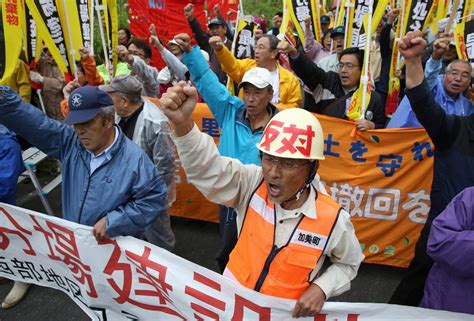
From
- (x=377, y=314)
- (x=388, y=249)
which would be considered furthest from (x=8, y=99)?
(x=388, y=249)

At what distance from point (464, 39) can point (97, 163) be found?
3819 mm

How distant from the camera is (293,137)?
188 cm

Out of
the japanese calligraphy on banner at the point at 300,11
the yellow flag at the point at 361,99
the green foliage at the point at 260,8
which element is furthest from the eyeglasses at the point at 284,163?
the green foliage at the point at 260,8

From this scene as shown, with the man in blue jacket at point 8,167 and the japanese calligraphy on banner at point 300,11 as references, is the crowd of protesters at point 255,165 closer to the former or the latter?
the man in blue jacket at point 8,167

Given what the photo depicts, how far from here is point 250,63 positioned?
4.91 meters

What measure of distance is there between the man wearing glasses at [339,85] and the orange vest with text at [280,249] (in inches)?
86.3

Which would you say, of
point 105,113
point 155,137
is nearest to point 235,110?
point 155,137

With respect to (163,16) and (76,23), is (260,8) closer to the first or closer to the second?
(163,16)

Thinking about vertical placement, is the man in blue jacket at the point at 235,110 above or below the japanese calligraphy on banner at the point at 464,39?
below

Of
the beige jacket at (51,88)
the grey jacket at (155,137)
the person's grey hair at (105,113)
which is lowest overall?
the beige jacket at (51,88)

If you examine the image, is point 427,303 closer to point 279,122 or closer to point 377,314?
point 377,314

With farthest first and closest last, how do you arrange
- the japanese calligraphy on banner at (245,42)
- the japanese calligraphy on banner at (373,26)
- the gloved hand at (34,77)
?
the japanese calligraphy on banner at (245,42) < the gloved hand at (34,77) < the japanese calligraphy on banner at (373,26)

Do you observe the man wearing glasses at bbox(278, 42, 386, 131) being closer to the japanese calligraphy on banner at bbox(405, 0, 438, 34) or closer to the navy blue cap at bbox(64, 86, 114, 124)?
the japanese calligraphy on banner at bbox(405, 0, 438, 34)

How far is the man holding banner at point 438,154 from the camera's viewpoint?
262 centimetres
